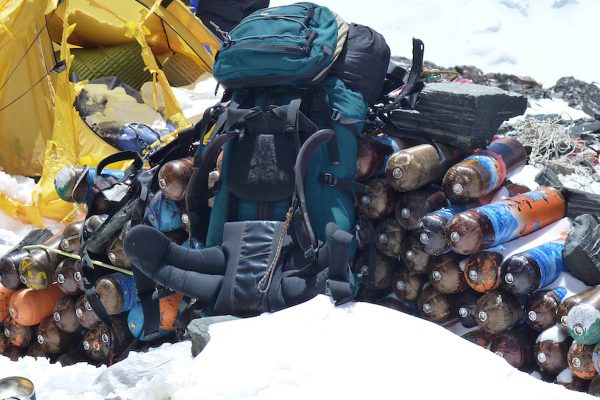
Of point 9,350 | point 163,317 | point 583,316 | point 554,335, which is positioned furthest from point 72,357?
point 583,316

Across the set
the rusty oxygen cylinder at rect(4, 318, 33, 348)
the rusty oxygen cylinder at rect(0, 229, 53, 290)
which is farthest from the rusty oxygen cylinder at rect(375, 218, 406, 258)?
the rusty oxygen cylinder at rect(4, 318, 33, 348)

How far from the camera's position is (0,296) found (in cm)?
358

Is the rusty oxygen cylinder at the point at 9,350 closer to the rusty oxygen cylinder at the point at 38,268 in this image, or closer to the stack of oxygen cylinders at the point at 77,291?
the stack of oxygen cylinders at the point at 77,291

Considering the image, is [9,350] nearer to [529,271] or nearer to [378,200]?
[378,200]

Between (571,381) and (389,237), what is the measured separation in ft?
3.08

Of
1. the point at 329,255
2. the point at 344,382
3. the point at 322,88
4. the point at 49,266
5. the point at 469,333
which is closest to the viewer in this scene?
the point at 344,382

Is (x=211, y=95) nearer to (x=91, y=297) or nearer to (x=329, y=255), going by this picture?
(x=91, y=297)

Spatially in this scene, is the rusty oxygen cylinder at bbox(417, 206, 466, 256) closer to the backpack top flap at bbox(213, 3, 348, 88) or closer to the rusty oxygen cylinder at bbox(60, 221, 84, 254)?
the backpack top flap at bbox(213, 3, 348, 88)

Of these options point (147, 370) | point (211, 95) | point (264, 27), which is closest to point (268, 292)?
point (147, 370)

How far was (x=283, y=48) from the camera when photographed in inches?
→ 113

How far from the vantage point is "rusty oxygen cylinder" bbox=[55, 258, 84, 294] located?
3338mm

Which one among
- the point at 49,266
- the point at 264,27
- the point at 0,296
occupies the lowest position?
the point at 0,296

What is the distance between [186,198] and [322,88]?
0.79m

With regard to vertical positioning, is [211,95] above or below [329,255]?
below
